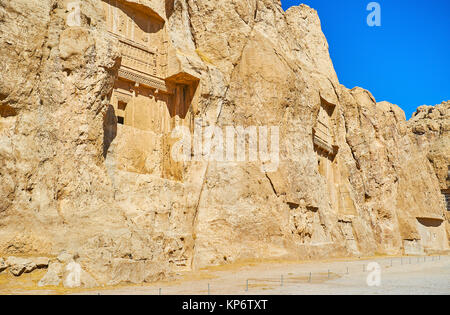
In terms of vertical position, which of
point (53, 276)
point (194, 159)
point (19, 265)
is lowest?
point (53, 276)

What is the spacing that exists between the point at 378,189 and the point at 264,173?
15.6m

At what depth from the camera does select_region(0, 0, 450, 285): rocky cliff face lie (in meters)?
13.8

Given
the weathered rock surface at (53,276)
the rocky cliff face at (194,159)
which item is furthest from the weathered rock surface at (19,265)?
the weathered rock surface at (53,276)

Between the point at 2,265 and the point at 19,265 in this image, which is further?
the point at 19,265

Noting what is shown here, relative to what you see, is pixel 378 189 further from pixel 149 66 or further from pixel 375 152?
pixel 149 66

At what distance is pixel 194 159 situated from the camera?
67.8ft

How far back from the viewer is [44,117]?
14781 millimetres

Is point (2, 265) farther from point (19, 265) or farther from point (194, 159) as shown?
point (194, 159)

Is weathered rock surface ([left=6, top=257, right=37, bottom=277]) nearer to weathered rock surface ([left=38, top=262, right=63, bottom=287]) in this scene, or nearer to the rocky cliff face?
the rocky cliff face

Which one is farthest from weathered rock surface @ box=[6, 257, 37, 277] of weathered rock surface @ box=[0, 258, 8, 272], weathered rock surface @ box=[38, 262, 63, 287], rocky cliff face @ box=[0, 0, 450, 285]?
weathered rock surface @ box=[38, 262, 63, 287]

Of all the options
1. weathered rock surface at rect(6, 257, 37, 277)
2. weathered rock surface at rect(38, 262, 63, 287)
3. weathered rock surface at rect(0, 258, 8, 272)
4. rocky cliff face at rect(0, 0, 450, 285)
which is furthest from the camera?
rocky cliff face at rect(0, 0, 450, 285)

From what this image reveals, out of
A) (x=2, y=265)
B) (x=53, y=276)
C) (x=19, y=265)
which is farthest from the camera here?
(x=19, y=265)

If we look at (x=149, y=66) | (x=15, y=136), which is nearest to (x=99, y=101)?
(x=15, y=136)

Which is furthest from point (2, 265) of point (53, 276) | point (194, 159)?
point (194, 159)
